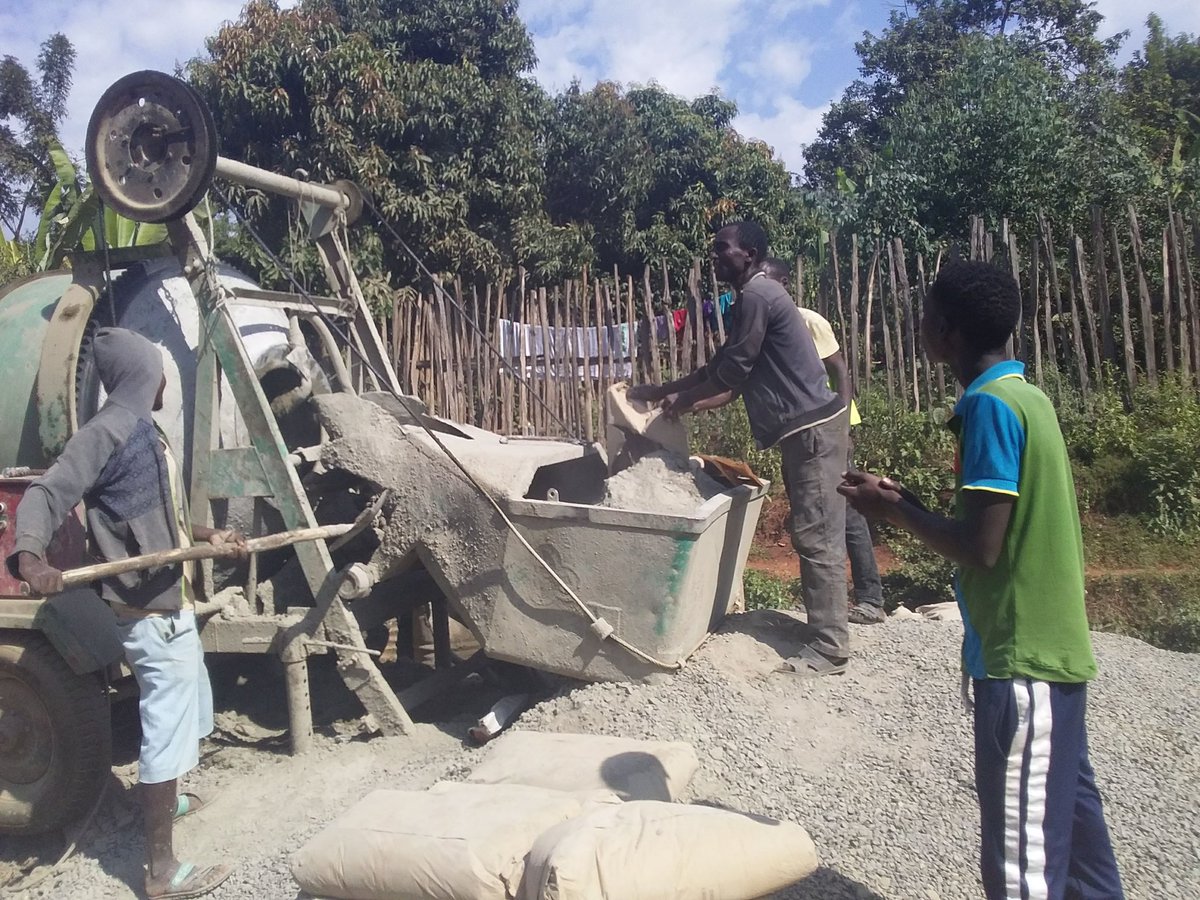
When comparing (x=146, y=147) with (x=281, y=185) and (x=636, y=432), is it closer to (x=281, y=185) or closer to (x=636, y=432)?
(x=281, y=185)

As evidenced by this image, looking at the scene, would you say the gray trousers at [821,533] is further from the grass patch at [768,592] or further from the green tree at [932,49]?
the green tree at [932,49]

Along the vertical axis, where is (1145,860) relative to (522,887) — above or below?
below

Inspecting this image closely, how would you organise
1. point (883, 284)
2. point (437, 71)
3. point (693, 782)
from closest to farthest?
point (693, 782) < point (883, 284) < point (437, 71)

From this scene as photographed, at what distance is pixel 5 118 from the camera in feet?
55.8

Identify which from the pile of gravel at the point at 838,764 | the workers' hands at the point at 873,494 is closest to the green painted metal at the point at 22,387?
the pile of gravel at the point at 838,764

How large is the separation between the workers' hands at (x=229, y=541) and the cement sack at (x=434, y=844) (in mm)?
1120

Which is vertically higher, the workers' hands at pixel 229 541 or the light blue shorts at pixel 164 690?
the workers' hands at pixel 229 541

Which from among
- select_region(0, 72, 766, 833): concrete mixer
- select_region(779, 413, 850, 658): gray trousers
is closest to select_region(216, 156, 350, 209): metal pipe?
select_region(0, 72, 766, 833): concrete mixer

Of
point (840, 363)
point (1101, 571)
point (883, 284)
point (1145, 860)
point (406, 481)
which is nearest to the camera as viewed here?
point (1145, 860)

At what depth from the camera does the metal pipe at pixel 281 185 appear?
4.39 m

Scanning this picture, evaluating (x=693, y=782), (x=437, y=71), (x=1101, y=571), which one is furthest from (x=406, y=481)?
(x=437, y=71)

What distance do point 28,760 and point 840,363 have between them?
4000 mm

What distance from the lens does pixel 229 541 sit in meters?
3.49

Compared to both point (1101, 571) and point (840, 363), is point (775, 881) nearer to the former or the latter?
point (840, 363)
